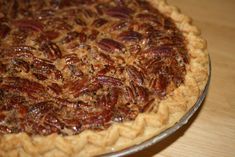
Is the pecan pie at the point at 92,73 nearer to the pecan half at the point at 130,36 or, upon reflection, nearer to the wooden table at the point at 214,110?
the pecan half at the point at 130,36

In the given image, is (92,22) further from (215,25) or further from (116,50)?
(215,25)

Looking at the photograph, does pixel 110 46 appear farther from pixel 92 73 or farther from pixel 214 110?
pixel 214 110

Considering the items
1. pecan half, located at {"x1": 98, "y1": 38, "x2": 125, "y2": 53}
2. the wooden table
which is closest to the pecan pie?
pecan half, located at {"x1": 98, "y1": 38, "x2": 125, "y2": 53}

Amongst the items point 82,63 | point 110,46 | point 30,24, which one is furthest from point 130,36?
point 30,24

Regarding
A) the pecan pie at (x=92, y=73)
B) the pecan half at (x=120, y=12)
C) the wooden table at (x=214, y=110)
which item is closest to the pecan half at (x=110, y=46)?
the pecan pie at (x=92, y=73)

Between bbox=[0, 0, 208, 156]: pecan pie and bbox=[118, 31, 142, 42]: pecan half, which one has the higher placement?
bbox=[118, 31, 142, 42]: pecan half

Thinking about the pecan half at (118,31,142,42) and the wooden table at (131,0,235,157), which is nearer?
the wooden table at (131,0,235,157)

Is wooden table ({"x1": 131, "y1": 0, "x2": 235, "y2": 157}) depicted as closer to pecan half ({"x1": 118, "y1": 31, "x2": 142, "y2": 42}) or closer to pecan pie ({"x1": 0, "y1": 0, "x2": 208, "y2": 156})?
pecan pie ({"x1": 0, "y1": 0, "x2": 208, "y2": 156})
